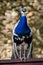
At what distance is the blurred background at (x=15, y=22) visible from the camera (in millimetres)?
4123

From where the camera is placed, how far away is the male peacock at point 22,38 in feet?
10.7

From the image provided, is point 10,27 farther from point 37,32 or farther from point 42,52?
point 42,52

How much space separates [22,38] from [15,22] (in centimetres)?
127

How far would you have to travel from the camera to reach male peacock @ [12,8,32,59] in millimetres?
3268

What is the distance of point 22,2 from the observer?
16.4 feet

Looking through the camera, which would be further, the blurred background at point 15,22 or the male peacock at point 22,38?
the blurred background at point 15,22

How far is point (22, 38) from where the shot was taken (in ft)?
11.0

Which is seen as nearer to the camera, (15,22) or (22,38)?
(22,38)

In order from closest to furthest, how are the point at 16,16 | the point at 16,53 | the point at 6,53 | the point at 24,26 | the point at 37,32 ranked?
the point at 24,26, the point at 16,53, the point at 6,53, the point at 37,32, the point at 16,16

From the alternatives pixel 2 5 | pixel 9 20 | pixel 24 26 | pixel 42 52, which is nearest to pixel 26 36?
pixel 24 26

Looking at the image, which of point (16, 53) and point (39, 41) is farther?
point (39, 41)

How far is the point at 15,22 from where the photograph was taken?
4.60m

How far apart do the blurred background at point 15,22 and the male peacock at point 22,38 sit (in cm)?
44

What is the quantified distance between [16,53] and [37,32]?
89 centimetres
